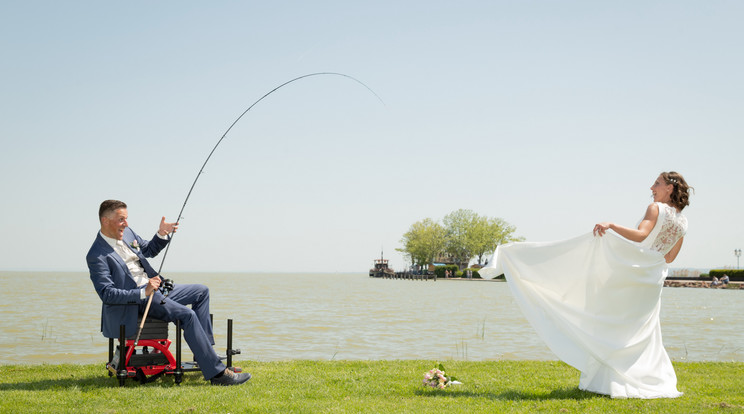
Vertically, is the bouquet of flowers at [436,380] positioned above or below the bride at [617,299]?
below

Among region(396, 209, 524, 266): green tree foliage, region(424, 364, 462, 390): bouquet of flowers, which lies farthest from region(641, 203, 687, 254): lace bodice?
region(396, 209, 524, 266): green tree foliage

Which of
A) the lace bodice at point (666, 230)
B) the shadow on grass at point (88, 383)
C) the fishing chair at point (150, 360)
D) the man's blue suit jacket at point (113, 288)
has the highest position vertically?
the lace bodice at point (666, 230)

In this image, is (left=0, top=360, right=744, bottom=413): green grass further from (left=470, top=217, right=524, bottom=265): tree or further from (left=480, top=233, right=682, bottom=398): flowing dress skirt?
(left=470, top=217, right=524, bottom=265): tree

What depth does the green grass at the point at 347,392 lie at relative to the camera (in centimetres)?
512

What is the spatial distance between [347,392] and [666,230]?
347 centimetres

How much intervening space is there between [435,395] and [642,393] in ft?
6.26

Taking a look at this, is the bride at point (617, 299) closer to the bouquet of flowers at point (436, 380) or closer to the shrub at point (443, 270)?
the bouquet of flowers at point (436, 380)

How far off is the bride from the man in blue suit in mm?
2906

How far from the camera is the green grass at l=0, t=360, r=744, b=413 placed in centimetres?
512

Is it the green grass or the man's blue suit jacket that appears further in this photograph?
the man's blue suit jacket

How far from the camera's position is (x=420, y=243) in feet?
315

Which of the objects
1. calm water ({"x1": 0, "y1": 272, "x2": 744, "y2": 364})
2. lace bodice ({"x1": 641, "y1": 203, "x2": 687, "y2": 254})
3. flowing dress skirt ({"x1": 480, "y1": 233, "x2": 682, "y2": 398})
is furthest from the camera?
calm water ({"x1": 0, "y1": 272, "x2": 744, "y2": 364})

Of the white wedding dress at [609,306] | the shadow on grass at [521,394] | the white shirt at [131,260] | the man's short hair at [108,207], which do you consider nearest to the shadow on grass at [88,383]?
the white shirt at [131,260]

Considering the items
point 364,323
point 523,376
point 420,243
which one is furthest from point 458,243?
point 523,376
